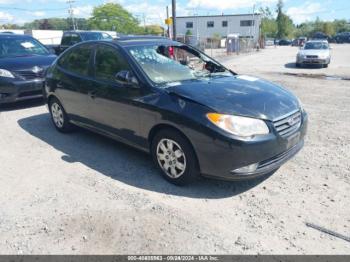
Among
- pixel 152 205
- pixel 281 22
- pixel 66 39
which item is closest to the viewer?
pixel 152 205

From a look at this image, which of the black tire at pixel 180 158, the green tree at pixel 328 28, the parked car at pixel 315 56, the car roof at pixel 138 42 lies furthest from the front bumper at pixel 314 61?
the green tree at pixel 328 28

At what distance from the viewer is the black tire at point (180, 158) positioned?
3488 millimetres

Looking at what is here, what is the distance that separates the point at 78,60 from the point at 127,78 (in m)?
1.59

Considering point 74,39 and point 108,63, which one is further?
point 74,39

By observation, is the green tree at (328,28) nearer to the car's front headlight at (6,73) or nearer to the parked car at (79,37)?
the parked car at (79,37)

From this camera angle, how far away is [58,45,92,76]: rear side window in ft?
16.2

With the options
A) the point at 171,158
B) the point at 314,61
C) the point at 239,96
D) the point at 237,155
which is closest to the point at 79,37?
the point at 314,61

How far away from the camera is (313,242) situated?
9.07 ft

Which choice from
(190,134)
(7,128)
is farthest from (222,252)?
(7,128)

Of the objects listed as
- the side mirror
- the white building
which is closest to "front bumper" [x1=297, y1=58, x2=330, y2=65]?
the side mirror

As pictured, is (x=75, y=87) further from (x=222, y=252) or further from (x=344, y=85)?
(x=344, y=85)

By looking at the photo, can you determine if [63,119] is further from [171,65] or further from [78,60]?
[171,65]

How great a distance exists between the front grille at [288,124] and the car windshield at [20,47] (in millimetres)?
7300

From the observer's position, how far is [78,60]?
17.0 ft
